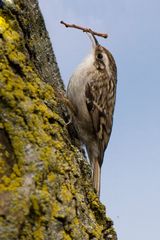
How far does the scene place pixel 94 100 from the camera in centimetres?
336

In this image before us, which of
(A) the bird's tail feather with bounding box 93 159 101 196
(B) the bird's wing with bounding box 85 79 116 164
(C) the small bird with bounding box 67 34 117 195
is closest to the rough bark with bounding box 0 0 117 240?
(A) the bird's tail feather with bounding box 93 159 101 196

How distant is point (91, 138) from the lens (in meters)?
3.20

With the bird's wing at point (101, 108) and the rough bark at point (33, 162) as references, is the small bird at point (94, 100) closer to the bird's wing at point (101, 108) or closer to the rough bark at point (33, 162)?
the bird's wing at point (101, 108)

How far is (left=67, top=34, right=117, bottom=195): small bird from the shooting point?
3.14 m

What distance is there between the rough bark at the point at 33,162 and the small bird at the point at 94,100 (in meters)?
0.68

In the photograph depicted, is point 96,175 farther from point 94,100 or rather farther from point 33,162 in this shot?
point 33,162

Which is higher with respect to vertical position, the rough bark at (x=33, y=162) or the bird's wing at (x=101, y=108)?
the bird's wing at (x=101, y=108)

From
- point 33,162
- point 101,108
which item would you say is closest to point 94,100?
point 101,108

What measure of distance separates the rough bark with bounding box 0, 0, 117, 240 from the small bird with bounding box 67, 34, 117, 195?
0.68 metres

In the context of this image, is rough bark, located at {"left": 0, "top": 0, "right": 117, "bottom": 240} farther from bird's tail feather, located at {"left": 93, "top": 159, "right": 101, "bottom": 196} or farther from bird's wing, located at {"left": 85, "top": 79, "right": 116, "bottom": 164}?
bird's wing, located at {"left": 85, "top": 79, "right": 116, "bottom": 164}

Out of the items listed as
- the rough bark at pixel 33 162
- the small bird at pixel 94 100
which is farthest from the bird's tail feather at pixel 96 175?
the rough bark at pixel 33 162

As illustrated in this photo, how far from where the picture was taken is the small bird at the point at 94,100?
3.14 m

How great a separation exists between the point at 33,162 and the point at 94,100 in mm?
1546

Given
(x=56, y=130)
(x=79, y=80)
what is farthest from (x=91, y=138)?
(x=56, y=130)
